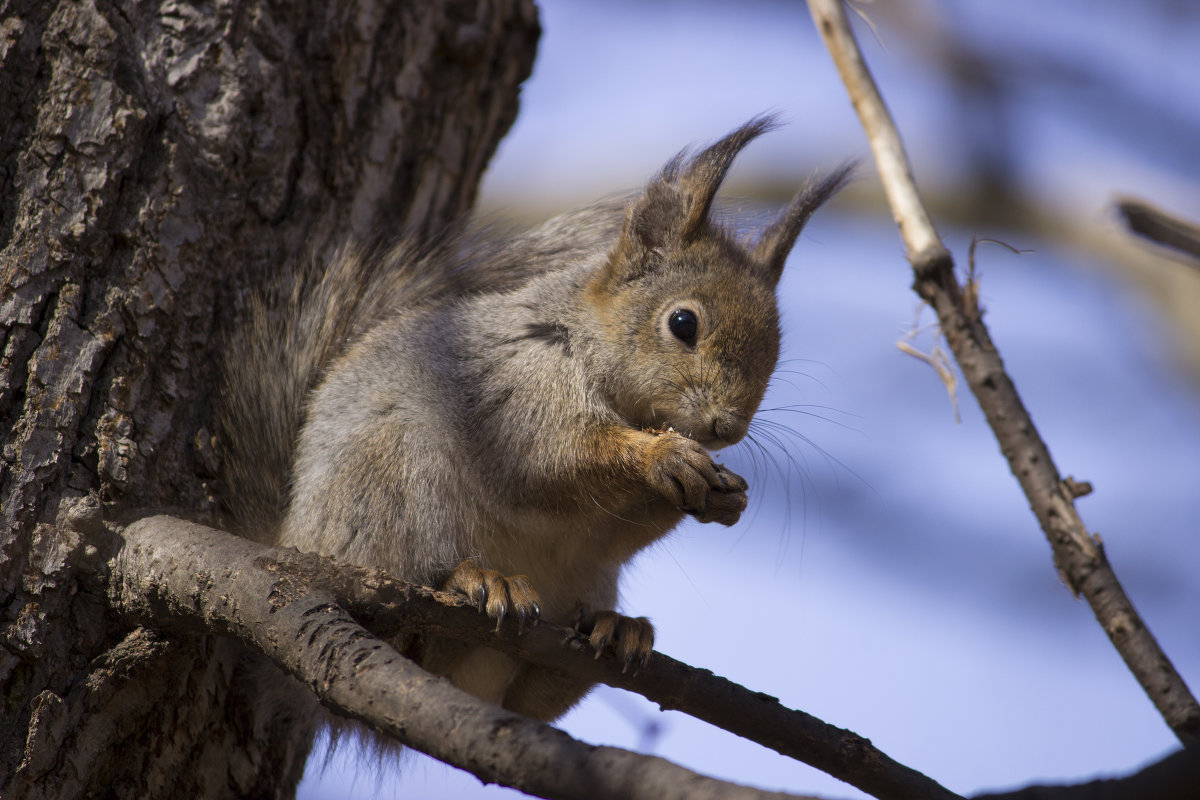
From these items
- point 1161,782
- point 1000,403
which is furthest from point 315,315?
point 1161,782

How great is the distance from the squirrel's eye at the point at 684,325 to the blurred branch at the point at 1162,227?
1.18 meters

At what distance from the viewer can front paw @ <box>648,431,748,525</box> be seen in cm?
199

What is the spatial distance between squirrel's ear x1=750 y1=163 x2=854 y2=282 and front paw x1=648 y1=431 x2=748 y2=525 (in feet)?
2.37

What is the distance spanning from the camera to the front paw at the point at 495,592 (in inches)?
71.1

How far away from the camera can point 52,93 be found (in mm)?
1860

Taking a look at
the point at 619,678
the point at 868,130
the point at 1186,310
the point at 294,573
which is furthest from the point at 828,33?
the point at 1186,310

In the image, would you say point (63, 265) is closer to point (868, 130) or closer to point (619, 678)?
point (619, 678)

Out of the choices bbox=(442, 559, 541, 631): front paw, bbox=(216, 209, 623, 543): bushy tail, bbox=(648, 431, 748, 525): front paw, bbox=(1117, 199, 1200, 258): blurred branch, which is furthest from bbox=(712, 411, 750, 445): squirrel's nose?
bbox=(1117, 199, 1200, 258): blurred branch

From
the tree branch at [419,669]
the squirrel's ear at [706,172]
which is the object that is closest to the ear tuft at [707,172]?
the squirrel's ear at [706,172]

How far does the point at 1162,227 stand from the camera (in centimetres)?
109

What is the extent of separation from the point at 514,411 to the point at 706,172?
70 cm

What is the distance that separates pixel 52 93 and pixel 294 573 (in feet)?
3.28

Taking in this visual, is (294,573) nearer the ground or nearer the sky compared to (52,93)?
nearer the ground

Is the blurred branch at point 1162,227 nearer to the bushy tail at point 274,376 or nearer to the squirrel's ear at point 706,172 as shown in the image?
the squirrel's ear at point 706,172
